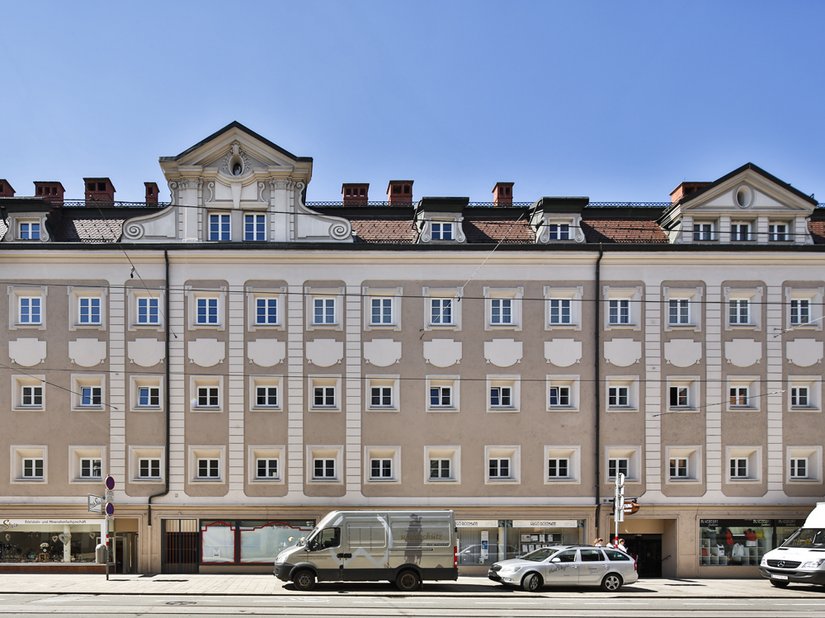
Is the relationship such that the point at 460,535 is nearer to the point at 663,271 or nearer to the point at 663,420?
the point at 663,420

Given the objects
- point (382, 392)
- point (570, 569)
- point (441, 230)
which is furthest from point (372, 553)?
point (441, 230)

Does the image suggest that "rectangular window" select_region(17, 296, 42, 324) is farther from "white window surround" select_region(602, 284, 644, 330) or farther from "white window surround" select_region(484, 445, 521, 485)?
"white window surround" select_region(602, 284, 644, 330)

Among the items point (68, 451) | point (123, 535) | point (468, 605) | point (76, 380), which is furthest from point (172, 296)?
point (468, 605)

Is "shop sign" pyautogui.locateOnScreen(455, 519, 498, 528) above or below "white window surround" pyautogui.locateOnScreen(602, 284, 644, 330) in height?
below

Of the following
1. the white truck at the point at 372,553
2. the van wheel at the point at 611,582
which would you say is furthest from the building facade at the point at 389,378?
the white truck at the point at 372,553

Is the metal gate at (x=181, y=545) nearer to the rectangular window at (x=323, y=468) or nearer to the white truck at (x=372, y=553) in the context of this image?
the rectangular window at (x=323, y=468)

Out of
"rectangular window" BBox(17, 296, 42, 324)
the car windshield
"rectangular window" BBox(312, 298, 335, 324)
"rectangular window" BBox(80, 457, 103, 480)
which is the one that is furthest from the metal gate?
the car windshield

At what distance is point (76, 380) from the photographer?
32.6 m

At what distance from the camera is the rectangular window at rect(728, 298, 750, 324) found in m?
33.6

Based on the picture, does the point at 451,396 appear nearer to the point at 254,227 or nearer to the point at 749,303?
the point at 254,227

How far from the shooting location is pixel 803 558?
2789 centimetres

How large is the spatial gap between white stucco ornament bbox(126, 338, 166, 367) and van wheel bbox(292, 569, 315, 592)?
10721mm

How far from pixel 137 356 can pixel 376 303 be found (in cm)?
928

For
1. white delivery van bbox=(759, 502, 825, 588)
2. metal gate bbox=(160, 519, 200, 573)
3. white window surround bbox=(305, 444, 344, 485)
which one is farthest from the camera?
white window surround bbox=(305, 444, 344, 485)
